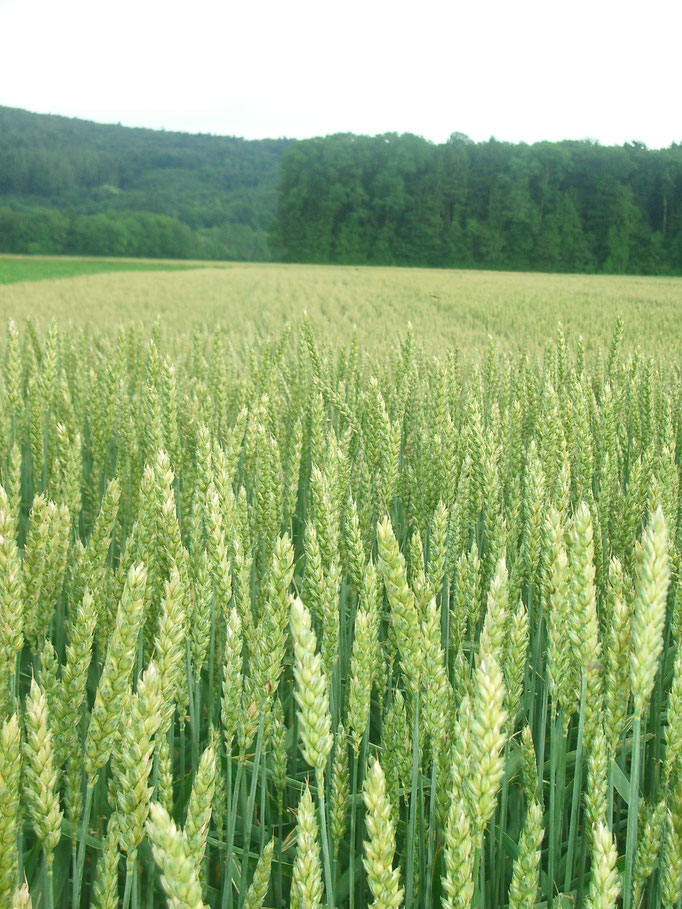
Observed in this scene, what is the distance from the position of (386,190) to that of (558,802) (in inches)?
2189

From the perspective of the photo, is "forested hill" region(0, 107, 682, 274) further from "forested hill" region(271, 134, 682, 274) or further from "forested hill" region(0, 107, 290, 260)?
"forested hill" region(0, 107, 290, 260)

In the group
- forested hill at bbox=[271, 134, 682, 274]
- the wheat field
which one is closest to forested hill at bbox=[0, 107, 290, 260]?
forested hill at bbox=[271, 134, 682, 274]

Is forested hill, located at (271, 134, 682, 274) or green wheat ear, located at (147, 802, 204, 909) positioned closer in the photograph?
green wheat ear, located at (147, 802, 204, 909)

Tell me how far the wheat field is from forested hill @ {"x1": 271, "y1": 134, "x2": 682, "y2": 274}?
43.4 metres

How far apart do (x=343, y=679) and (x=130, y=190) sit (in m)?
91.4

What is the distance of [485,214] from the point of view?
4912cm

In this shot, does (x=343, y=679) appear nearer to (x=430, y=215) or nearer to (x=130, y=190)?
(x=430, y=215)

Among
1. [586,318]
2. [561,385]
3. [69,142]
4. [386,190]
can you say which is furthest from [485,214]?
[69,142]

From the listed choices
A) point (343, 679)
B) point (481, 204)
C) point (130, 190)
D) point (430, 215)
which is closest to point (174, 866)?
point (343, 679)

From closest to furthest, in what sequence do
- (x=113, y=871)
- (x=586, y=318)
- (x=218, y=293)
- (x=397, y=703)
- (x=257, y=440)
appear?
(x=113, y=871) → (x=397, y=703) → (x=257, y=440) → (x=586, y=318) → (x=218, y=293)

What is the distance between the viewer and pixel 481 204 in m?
49.3

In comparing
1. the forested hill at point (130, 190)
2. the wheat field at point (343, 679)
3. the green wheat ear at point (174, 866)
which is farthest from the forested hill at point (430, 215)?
the green wheat ear at point (174, 866)

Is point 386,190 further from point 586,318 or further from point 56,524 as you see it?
point 56,524

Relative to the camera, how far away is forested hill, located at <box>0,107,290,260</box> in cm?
5700
